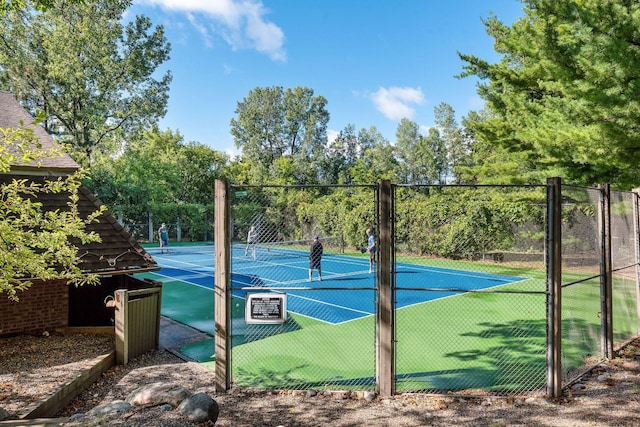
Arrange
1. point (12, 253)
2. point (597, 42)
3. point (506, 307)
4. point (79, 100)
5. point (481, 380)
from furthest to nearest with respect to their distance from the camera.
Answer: point (79, 100)
point (506, 307)
point (597, 42)
point (481, 380)
point (12, 253)

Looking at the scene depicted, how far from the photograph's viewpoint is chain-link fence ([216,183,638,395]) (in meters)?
6.00

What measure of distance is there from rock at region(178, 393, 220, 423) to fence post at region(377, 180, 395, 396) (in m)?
2.26

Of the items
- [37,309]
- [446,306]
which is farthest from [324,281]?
[37,309]

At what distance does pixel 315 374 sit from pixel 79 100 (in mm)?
34969

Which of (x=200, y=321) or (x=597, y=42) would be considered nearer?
(x=597, y=42)

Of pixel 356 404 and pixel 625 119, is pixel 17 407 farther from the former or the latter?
pixel 625 119

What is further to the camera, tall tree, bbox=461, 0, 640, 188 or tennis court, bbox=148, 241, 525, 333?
tennis court, bbox=148, 241, 525, 333

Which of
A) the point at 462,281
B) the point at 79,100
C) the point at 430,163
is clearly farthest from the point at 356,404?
the point at 430,163

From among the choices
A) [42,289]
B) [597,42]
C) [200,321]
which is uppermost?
[597,42]

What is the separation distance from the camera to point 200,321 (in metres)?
10.2

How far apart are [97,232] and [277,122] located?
58872 mm

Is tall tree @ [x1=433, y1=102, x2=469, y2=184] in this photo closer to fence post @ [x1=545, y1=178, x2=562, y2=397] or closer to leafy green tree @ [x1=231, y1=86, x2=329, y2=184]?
leafy green tree @ [x1=231, y1=86, x2=329, y2=184]

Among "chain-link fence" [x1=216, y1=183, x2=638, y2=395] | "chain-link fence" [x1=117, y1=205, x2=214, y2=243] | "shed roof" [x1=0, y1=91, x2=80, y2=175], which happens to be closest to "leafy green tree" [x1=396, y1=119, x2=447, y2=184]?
"chain-link fence" [x1=117, y1=205, x2=214, y2=243]

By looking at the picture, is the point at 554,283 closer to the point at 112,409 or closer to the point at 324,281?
the point at 112,409
